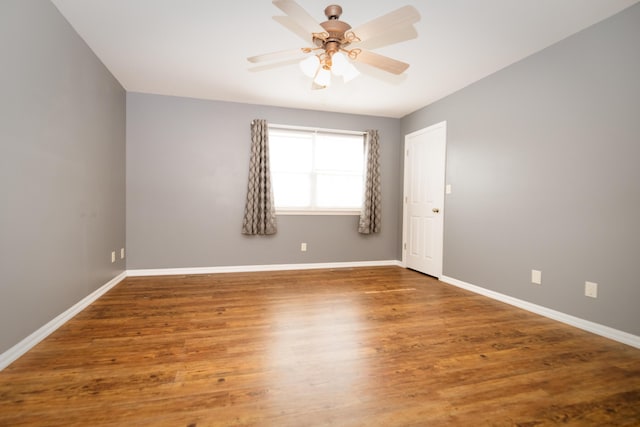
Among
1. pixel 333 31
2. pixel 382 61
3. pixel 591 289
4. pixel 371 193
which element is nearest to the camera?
pixel 333 31

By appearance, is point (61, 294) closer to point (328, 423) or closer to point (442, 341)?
point (328, 423)

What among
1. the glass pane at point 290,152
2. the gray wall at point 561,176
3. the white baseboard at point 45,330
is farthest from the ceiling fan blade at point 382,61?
the white baseboard at point 45,330

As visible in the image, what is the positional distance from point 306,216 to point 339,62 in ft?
9.23

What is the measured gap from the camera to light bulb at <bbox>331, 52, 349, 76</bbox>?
206cm

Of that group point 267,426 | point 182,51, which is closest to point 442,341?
point 267,426

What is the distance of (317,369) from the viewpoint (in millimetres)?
1759

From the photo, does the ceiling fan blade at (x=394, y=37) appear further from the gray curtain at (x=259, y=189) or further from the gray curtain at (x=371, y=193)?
the gray curtain at (x=371, y=193)

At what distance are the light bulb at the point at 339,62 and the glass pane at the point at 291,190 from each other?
100 inches

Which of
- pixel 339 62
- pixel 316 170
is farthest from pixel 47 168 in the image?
pixel 316 170

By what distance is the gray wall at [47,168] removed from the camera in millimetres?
1787

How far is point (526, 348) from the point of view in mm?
2066

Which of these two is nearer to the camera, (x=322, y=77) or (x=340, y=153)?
(x=322, y=77)

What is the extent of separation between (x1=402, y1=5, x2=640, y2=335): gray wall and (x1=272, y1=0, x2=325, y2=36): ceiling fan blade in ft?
7.32

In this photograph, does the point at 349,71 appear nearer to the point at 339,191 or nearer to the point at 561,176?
the point at 561,176
